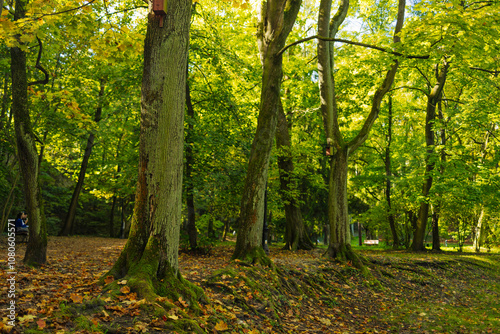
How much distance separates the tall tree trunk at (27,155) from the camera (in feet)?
20.4

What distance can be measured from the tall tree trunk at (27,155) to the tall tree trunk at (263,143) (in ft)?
13.4

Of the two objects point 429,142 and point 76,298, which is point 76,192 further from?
point 429,142

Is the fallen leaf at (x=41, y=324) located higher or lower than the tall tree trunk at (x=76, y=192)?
lower

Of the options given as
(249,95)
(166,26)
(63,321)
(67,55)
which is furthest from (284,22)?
(67,55)

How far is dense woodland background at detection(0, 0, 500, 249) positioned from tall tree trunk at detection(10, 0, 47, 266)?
0.47 metres

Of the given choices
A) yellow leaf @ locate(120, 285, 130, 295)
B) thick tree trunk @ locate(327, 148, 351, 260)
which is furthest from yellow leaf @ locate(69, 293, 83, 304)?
thick tree trunk @ locate(327, 148, 351, 260)

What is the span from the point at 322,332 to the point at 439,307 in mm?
5019

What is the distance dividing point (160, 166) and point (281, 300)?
3.96 meters

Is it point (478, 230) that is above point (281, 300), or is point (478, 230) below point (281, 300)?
above

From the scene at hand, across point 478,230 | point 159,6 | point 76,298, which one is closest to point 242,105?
point 159,6

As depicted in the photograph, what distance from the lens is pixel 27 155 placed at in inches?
246

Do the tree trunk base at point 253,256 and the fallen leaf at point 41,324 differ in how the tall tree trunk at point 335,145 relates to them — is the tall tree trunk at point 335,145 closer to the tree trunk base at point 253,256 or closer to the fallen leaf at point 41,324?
the tree trunk base at point 253,256

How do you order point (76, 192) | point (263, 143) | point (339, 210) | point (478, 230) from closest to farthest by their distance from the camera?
point (263, 143), point (339, 210), point (76, 192), point (478, 230)

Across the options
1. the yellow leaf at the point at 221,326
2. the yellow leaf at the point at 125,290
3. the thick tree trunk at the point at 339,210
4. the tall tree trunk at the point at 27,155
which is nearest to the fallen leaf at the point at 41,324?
the yellow leaf at the point at 125,290
